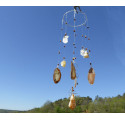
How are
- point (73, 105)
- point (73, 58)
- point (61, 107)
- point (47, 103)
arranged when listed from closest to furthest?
1. point (73, 105)
2. point (73, 58)
3. point (61, 107)
4. point (47, 103)

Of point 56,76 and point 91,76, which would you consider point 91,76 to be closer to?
point 91,76

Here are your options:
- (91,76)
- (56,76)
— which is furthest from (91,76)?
(56,76)

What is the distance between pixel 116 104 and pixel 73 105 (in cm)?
1225

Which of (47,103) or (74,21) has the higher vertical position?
(74,21)

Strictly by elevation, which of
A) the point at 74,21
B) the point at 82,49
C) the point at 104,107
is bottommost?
the point at 104,107

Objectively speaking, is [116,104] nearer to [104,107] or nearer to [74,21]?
[104,107]

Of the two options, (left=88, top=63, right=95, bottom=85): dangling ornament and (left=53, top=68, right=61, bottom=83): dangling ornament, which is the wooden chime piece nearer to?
(left=88, top=63, right=95, bottom=85): dangling ornament

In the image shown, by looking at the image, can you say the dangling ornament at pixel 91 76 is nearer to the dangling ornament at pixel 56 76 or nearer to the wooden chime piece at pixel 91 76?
the wooden chime piece at pixel 91 76

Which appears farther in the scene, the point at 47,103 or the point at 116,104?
the point at 116,104

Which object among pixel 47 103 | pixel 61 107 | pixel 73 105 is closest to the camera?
pixel 73 105

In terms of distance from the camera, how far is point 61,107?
1008 cm

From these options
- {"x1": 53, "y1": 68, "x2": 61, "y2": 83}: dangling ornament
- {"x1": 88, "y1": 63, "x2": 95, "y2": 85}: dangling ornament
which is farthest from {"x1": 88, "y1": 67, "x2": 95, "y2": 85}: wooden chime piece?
{"x1": 53, "y1": 68, "x2": 61, "y2": 83}: dangling ornament

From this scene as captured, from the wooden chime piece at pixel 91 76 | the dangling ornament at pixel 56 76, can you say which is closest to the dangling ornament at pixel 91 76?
the wooden chime piece at pixel 91 76
